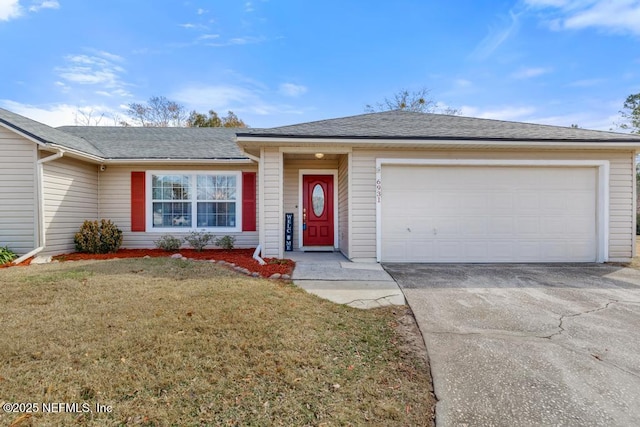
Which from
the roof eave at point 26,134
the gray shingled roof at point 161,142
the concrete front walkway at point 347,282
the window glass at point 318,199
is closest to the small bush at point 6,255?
the roof eave at point 26,134

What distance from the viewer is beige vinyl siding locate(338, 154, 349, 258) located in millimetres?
7239

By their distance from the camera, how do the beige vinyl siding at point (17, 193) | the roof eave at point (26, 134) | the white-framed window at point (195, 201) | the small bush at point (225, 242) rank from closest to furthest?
the roof eave at point (26, 134) → the beige vinyl siding at point (17, 193) → the small bush at point (225, 242) → the white-framed window at point (195, 201)

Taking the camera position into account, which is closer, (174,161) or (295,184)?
(174,161)

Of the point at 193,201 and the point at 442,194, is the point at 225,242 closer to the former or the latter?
the point at 193,201

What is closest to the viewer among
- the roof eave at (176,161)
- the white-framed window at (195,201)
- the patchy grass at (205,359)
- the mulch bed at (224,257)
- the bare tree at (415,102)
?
the patchy grass at (205,359)

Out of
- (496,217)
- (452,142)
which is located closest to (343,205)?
(452,142)

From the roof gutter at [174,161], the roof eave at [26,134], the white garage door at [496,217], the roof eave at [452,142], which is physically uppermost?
the roof eave at [26,134]

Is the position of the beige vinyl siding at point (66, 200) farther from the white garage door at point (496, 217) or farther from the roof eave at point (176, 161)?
the white garage door at point (496, 217)

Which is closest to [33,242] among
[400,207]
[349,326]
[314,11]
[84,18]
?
[84,18]

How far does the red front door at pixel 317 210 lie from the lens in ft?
29.7

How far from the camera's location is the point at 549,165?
688 centimetres

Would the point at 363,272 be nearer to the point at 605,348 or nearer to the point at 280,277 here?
the point at 280,277

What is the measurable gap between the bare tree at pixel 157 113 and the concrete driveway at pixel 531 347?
2299 cm

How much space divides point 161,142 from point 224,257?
16.4 feet
